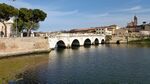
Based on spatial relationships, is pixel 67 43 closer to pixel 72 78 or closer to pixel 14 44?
pixel 14 44

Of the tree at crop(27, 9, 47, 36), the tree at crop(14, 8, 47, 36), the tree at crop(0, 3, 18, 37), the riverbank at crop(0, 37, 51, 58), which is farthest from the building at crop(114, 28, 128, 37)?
the tree at crop(0, 3, 18, 37)

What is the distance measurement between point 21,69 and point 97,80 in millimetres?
15582

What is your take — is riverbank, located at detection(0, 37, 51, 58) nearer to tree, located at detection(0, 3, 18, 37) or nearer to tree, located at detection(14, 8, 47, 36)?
tree, located at detection(0, 3, 18, 37)

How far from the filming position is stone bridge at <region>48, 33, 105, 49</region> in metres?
94.1

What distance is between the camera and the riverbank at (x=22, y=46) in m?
64.9

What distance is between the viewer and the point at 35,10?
86375 millimetres

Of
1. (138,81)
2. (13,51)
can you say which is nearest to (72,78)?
(138,81)

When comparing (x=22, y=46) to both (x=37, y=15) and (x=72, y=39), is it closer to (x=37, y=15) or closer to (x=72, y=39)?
(x=37, y=15)

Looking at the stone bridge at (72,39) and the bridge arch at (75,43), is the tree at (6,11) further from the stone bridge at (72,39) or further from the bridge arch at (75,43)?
the bridge arch at (75,43)

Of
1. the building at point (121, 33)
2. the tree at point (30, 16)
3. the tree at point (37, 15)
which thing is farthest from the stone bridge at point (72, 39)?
the building at point (121, 33)

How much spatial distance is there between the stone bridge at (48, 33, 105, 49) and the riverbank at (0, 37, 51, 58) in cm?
946

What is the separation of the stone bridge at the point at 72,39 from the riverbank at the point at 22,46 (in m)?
9.46

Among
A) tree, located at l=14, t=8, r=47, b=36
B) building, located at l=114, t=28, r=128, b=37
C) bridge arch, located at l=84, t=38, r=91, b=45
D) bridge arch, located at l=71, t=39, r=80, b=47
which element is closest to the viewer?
tree, located at l=14, t=8, r=47, b=36

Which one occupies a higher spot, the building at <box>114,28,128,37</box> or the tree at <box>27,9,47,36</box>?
the tree at <box>27,9,47,36</box>
